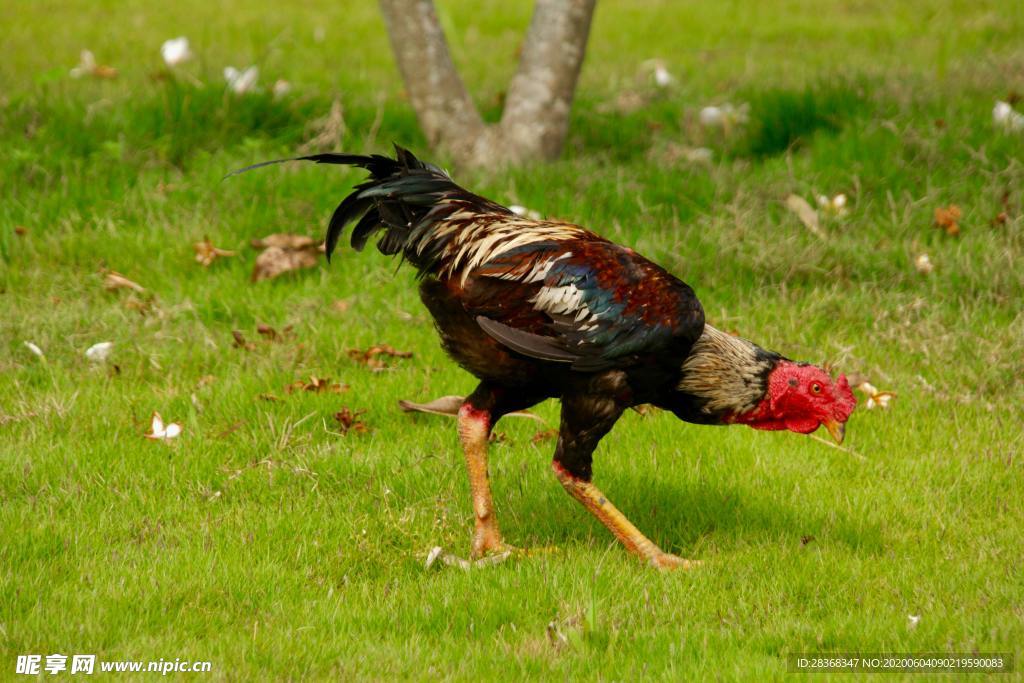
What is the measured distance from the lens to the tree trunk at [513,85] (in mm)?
8500

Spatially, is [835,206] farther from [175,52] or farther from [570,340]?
[175,52]

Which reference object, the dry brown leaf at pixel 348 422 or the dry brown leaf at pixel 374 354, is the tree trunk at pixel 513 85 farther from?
the dry brown leaf at pixel 348 422

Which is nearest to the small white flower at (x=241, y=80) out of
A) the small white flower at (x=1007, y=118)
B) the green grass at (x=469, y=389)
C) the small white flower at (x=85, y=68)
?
the green grass at (x=469, y=389)

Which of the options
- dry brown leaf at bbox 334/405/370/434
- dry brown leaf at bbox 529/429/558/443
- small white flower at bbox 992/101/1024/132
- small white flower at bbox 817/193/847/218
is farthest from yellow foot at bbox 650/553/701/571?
small white flower at bbox 992/101/1024/132

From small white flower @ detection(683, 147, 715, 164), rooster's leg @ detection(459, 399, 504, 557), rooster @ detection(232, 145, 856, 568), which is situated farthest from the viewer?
small white flower @ detection(683, 147, 715, 164)

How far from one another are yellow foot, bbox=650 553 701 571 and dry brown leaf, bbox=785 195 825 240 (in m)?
3.54

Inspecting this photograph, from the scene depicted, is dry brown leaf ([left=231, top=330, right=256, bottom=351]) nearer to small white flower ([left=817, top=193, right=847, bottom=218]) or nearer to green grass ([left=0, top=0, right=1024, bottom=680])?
green grass ([left=0, top=0, right=1024, bottom=680])

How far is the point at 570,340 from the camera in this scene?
4539 mm

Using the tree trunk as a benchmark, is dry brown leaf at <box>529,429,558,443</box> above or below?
below

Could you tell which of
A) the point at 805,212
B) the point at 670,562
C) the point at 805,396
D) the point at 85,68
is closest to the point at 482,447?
the point at 670,562

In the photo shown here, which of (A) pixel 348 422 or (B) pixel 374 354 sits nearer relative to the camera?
(A) pixel 348 422

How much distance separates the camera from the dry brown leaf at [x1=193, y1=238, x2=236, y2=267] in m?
7.54

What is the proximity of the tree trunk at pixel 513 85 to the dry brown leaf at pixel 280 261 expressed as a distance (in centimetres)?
164

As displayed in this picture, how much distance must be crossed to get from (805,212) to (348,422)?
358 centimetres
